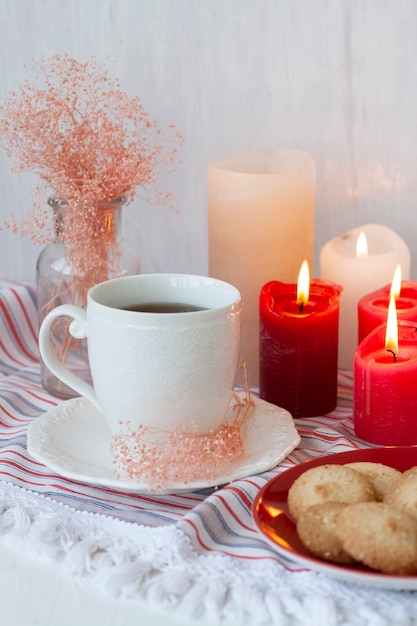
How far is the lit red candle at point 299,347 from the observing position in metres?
0.83

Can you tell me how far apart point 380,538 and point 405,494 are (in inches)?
2.5

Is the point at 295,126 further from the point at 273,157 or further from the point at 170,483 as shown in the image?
the point at 170,483

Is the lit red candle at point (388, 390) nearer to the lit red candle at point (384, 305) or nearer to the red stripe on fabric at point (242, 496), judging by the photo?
the lit red candle at point (384, 305)

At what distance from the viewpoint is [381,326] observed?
31.9 inches

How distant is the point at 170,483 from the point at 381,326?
267 mm

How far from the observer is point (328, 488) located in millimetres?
593

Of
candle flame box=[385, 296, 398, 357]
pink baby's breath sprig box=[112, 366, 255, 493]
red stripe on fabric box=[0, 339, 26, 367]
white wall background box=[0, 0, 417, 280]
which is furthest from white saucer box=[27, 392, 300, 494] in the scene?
white wall background box=[0, 0, 417, 280]

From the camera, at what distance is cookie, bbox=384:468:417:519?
1.86 ft

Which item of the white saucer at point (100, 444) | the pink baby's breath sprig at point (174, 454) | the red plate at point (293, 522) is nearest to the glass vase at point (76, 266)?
the white saucer at point (100, 444)

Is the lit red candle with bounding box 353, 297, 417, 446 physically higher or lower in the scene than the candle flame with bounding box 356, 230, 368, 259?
lower

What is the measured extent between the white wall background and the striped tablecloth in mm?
399

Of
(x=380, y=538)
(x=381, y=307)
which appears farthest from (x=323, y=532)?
(x=381, y=307)

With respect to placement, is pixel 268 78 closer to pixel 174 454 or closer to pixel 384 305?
pixel 384 305

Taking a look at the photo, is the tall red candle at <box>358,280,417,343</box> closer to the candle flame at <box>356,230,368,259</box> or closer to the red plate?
the candle flame at <box>356,230,368,259</box>
